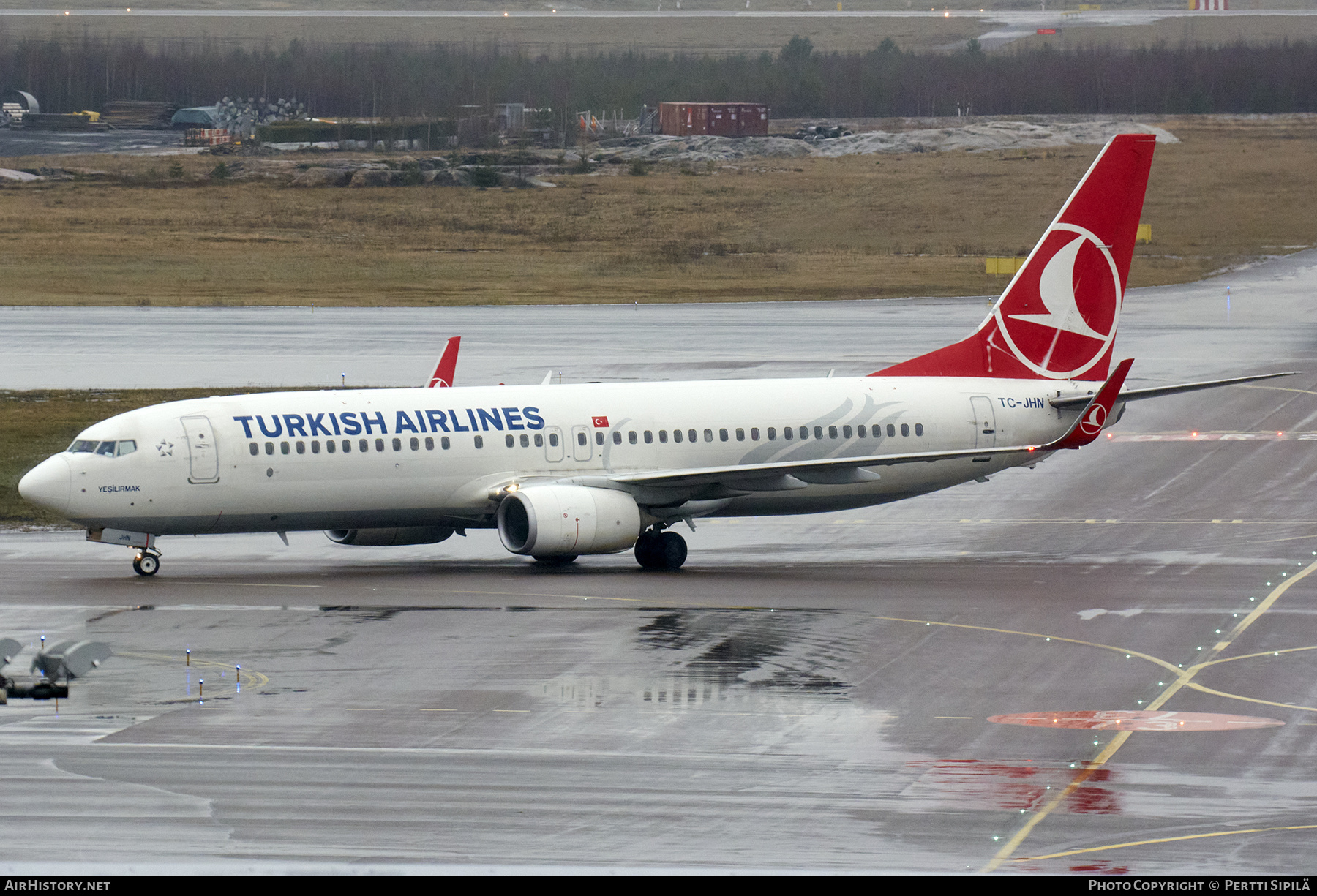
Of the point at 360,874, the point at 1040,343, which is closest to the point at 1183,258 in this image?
the point at 1040,343

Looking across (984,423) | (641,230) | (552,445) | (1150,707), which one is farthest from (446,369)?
(641,230)

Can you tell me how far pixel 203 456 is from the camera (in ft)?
135

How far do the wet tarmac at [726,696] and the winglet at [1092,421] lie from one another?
8.58 feet

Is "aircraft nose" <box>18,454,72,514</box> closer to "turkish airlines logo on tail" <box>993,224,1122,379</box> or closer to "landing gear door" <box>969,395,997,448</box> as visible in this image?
"landing gear door" <box>969,395,997,448</box>

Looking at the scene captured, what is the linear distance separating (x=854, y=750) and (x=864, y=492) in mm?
19228

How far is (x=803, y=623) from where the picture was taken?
119ft

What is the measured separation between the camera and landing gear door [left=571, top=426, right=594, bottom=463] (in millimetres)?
43688

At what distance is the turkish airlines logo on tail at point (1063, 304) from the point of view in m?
47.9

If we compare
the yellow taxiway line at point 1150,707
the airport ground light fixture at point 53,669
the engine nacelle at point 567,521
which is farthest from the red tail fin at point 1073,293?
the airport ground light fixture at point 53,669

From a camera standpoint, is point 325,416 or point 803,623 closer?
point 803,623

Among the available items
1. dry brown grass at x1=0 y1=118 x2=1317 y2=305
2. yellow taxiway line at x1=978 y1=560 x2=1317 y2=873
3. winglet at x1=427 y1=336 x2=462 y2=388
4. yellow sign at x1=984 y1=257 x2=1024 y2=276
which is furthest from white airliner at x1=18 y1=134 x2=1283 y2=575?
yellow sign at x1=984 y1=257 x2=1024 y2=276

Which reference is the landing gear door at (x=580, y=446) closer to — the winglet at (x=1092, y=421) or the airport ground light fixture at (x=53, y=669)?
the winglet at (x=1092, y=421)

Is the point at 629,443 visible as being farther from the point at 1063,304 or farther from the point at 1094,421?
the point at 1063,304
